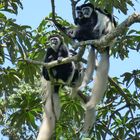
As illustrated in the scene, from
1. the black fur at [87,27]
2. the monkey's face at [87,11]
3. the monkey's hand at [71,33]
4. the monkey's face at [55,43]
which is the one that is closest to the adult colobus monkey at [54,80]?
the monkey's face at [55,43]

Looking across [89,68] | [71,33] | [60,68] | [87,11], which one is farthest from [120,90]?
[87,11]

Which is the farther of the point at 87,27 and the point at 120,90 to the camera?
the point at 87,27

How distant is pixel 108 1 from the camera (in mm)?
3531

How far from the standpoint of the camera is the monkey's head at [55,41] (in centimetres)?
472

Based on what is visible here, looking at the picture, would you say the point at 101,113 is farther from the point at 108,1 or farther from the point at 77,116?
the point at 108,1

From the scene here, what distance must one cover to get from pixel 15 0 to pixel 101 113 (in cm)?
147

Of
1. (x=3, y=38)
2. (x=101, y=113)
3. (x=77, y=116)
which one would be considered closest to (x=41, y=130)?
(x=77, y=116)

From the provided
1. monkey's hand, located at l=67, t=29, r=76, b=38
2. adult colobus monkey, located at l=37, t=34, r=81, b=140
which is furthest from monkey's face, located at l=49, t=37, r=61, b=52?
monkey's hand, located at l=67, t=29, r=76, b=38

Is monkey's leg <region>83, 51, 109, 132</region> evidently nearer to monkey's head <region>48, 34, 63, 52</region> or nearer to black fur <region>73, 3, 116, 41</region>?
black fur <region>73, 3, 116, 41</region>

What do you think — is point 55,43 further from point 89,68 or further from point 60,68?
point 89,68

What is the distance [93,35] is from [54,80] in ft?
2.26

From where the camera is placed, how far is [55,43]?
187 inches

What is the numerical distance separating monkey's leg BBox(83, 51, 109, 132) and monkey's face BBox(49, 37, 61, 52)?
0.68 metres

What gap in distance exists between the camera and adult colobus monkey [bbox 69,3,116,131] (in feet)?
12.5
